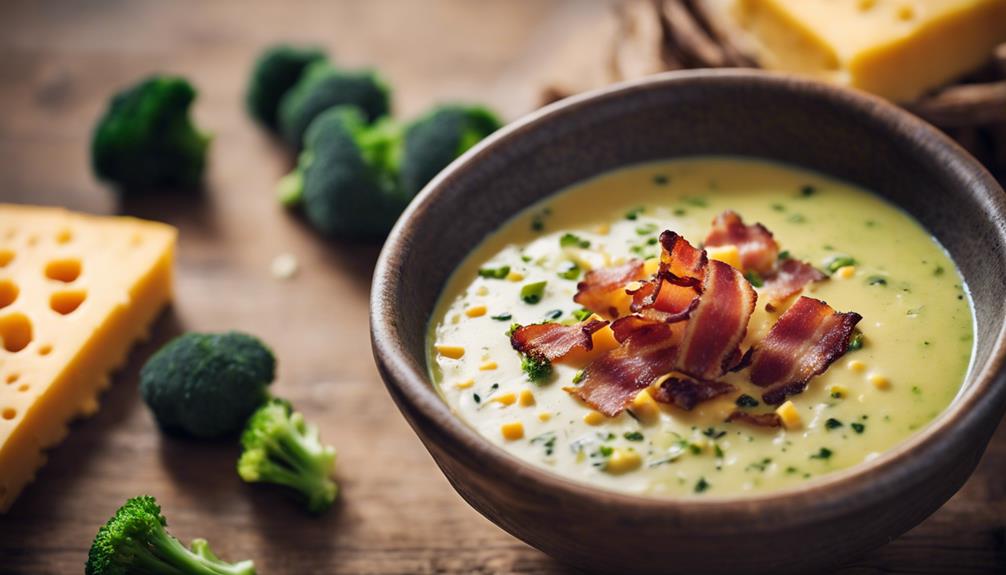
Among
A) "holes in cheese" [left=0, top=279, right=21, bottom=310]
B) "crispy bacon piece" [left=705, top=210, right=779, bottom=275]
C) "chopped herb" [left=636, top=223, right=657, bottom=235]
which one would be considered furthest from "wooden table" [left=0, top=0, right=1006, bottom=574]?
"chopped herb" [left=636, top=223, right=657, bottom=235]

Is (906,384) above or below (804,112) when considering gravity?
below

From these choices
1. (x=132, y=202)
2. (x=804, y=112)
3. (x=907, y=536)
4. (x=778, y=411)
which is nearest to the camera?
(x=778, y=411)

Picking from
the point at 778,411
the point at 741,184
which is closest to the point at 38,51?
the point at 741,184

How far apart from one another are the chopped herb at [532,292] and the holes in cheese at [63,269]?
5.33ft

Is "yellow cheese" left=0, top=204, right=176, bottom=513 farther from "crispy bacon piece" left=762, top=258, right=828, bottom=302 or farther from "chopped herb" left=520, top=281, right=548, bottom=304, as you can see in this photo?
"crispy bacon piece" left=762, top=258, right=828, bottom=302

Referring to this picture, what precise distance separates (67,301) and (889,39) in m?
2.72

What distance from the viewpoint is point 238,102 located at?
15.6 ft

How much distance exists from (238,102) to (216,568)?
97.6 inches

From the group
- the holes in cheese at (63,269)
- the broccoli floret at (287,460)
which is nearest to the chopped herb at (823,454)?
the broccoli floret at (287,460)

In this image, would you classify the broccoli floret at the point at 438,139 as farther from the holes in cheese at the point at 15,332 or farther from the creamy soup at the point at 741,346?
the holes in cheese at the point at 15,332

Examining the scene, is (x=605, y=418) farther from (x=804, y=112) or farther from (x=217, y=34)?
(x=217, y=34)

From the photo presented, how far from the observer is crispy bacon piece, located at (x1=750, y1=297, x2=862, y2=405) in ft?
8.13

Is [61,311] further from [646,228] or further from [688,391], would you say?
[688,391]

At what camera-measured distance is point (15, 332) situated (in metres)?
3.42
